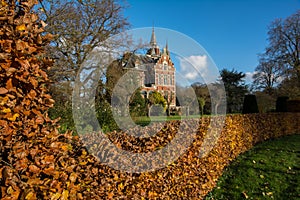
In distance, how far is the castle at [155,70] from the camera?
11.0 metres

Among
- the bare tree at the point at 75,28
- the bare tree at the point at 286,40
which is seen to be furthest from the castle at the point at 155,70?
the bare tree at the point at 286,40

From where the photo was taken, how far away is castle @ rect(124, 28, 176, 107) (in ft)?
36.2

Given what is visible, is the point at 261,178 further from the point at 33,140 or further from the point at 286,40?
the point at 286,40

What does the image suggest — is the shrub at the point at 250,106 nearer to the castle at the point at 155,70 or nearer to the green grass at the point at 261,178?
the castle at the point at 155,70

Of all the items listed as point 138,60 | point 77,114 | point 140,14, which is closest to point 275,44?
point 138,60

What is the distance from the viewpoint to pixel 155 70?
688 inches

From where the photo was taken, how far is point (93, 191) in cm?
167

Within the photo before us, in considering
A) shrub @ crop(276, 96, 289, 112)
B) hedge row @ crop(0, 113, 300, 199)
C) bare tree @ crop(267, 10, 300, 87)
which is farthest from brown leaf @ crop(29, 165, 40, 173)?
bare tree @ crop(267, 10, 300, 87)

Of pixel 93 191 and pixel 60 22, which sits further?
pixel 60 22

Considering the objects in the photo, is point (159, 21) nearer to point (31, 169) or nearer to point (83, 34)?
point (83, 34)

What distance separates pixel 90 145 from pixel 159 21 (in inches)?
263

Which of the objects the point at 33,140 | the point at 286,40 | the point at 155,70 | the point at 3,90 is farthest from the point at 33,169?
the point at 286,40

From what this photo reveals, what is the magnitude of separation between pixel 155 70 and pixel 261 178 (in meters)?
13.3

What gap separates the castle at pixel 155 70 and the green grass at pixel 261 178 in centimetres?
502
